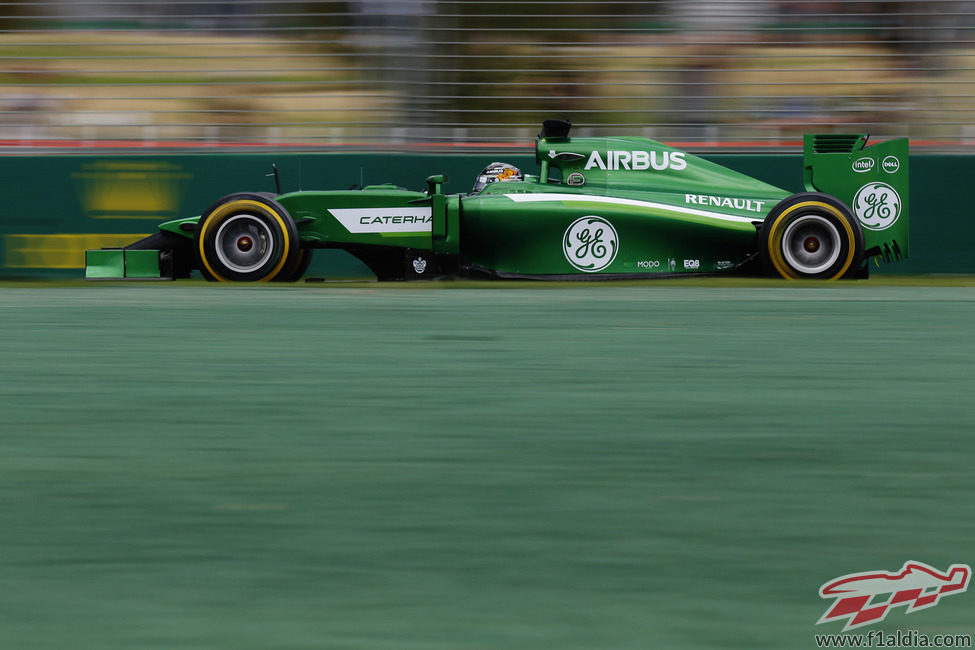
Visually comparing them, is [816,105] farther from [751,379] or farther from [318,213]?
[751,379]

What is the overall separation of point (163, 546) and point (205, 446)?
0.83 m

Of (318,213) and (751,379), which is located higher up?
(318,213)

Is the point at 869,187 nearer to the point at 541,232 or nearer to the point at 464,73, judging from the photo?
the point at 541,232

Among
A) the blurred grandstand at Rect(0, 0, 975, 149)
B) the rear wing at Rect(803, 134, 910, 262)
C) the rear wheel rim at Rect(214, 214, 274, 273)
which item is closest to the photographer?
the rear wheel rim at Rect(214, 214, 274, 273)

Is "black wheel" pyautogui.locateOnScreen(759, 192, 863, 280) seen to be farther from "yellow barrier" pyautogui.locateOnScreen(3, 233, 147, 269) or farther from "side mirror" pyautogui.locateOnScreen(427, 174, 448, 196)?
"yellow barrier" pyautogui.locateOnScreen(3, 233, 147, 269)

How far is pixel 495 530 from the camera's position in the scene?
2432mm

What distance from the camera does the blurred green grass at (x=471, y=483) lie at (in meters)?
2.01

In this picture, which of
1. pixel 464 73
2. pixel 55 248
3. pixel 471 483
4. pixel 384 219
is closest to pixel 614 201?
pixel 384 219

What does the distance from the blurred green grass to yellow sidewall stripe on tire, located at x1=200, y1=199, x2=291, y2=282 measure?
102 inches

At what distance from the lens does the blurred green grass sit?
2.01m

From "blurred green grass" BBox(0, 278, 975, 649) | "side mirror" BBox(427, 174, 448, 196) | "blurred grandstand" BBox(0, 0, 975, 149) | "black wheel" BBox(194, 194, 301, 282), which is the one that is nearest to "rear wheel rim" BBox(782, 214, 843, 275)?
"blurred grandstand" BBox(0, 0, 975, 149)

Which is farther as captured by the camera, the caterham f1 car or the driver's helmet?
the driver's helmet

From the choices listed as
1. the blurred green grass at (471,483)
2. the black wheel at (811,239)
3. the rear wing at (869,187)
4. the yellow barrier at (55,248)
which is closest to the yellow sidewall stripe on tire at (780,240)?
the black wheel at (811,239)

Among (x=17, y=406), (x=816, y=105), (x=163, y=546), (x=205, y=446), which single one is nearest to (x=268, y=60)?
(x=816, y=105)
